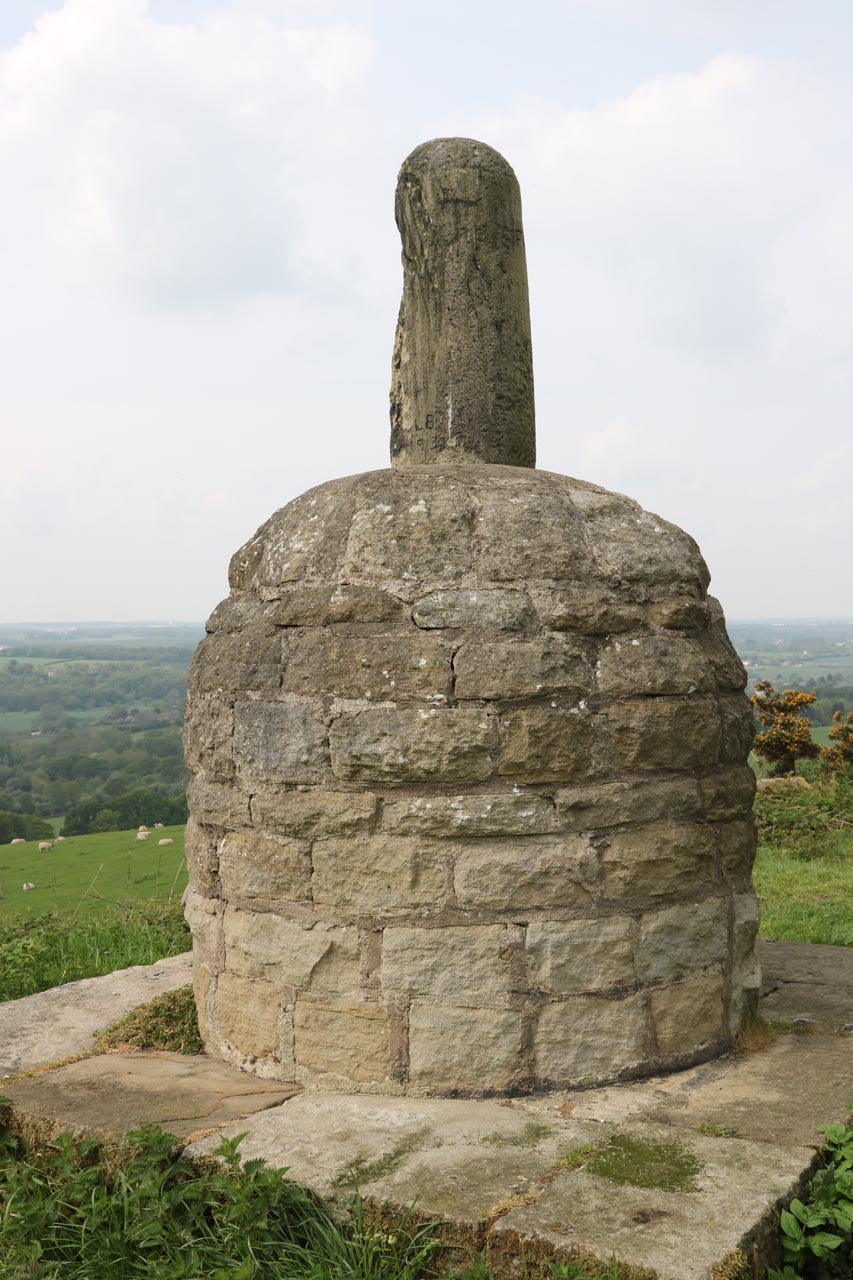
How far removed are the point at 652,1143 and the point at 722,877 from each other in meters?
1.11

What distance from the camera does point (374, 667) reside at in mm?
3350

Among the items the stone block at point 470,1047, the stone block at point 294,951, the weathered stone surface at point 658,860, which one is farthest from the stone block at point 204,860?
the weathered stone surface at point 658,860

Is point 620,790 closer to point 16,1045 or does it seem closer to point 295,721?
point 295,721

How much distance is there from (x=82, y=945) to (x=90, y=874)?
4.56m

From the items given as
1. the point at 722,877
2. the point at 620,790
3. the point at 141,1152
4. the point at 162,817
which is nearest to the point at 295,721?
the point at 620,790

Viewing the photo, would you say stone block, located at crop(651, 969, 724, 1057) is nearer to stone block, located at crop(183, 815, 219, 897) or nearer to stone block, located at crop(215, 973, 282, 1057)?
stone block, located at crop(215, 973, 282, 1057)

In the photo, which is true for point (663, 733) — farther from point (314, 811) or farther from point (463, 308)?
point (463, 308)

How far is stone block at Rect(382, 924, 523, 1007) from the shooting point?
327cm

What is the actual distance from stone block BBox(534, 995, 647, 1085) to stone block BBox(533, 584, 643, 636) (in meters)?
1.23

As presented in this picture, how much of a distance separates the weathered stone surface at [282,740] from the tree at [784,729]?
10.3m

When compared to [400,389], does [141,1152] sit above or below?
below

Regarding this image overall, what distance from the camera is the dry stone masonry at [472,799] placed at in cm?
328

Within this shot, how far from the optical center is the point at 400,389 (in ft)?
14.6

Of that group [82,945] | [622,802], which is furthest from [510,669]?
[82,945]
